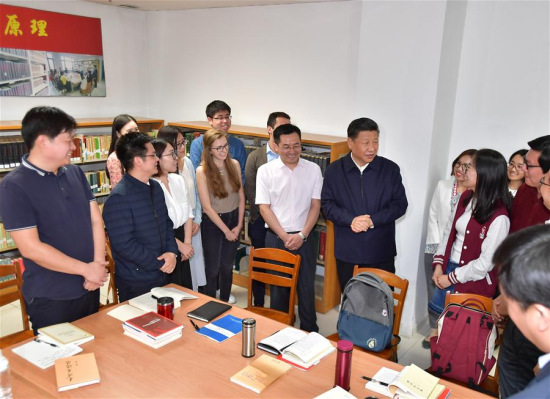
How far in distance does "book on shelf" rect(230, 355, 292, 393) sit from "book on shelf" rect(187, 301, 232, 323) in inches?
18.1

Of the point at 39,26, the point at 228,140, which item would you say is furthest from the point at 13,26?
the point at 228,140

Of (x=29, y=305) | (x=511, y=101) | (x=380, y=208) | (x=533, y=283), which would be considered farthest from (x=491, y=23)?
(x=29, y=305)

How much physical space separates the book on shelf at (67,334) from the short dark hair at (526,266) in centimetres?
183

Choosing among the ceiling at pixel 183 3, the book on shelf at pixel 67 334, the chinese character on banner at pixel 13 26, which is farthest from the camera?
the ceiling at pixel 183 3

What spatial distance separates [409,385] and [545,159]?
156 cm

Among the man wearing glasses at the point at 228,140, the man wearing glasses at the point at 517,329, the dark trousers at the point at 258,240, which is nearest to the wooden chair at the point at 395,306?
the man wearing glasses at the point at 517,329

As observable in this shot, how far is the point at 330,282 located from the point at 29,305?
2634 mm

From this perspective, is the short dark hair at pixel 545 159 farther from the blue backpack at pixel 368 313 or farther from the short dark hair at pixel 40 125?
the short dark hair at pixel 40 125

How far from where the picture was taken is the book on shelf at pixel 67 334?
206cm

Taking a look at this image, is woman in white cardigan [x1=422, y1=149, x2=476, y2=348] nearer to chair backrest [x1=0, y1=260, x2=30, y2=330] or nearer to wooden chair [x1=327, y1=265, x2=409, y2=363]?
wooden chair [x1=327, y1=265, x2=409, y2=363]

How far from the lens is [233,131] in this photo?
460 centimetres

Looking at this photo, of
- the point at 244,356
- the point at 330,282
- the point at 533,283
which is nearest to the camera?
the point at 533,283

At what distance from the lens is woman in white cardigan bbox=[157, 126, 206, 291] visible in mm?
3537

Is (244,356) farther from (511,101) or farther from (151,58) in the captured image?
(151,58)
